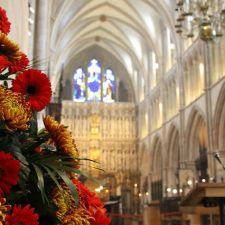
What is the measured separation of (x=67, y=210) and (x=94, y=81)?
37363mm

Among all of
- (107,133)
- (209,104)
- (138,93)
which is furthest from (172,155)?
(138,93)

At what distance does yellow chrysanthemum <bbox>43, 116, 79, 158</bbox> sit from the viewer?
129 centimetres

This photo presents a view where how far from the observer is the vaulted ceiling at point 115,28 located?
89.1ft

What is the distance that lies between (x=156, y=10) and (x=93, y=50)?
11945mm

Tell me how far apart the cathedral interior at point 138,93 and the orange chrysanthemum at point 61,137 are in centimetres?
1135

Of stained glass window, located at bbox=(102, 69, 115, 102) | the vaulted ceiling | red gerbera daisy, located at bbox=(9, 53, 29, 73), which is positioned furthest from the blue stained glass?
red gerbera daisy, located at bbox=(9, 53, 29, 73)

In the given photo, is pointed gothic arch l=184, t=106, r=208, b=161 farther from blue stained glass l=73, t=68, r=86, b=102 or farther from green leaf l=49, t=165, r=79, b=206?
green leaf l=49, t=165, r=79, b=206

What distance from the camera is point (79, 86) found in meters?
38.2

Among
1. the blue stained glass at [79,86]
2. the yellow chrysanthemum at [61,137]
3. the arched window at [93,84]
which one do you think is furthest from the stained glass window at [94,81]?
the yellow chrysanthemum at [61,137]

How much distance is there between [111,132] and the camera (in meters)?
36.8

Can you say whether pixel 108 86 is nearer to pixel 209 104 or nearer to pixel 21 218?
pixel 209 104

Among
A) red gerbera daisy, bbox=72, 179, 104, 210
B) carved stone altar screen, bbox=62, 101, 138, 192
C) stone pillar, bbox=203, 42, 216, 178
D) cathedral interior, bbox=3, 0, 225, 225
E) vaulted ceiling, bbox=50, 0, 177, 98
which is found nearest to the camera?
red gerbera daisy, bbox=72, 179, 104, 210

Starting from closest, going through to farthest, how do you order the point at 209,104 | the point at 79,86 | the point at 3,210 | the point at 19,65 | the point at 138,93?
the point at 3,210
the point at 19,65
the point at 209,104
the point at 79,86
the point at 138,93

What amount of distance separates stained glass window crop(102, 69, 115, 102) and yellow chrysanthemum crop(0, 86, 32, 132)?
37.0 meters
